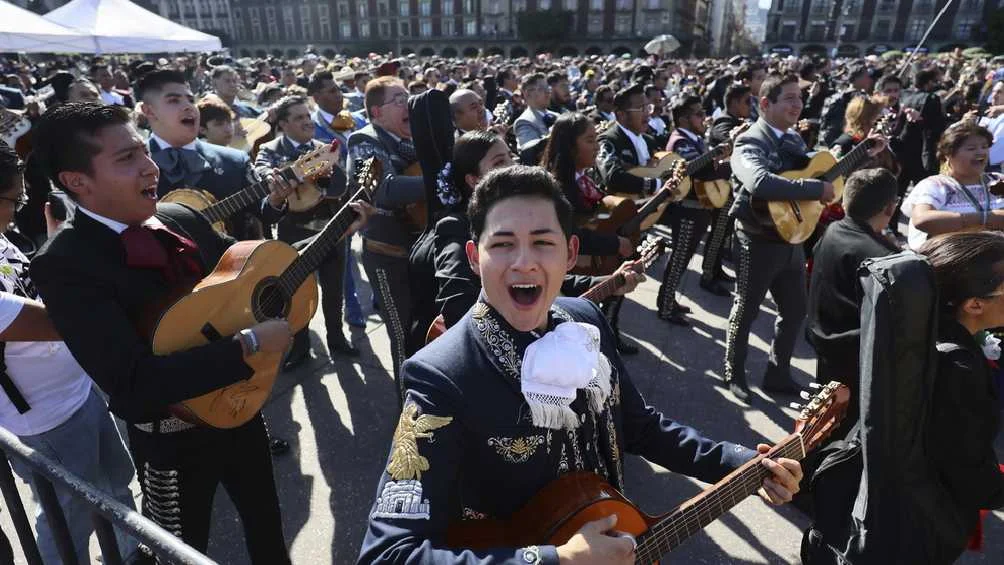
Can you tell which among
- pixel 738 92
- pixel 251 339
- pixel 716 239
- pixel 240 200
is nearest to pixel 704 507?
pixel 251 339

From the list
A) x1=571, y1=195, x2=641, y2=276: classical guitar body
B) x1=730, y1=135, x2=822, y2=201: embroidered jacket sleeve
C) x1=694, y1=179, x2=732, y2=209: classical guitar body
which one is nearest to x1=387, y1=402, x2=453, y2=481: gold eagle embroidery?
x1=571, y1=195, x2=641, y2=276: classical guitar body

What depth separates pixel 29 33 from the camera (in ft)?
29.9

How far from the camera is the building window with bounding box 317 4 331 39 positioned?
71.7 m

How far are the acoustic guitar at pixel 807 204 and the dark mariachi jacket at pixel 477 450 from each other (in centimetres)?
259

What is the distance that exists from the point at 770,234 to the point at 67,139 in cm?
400

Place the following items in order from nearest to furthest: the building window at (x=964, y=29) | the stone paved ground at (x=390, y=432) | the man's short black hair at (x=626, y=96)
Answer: the stone paved ground at (x=390, y=432) → the man's short black hair at (x=626, y=96) → the building window at (x=964, y=29)

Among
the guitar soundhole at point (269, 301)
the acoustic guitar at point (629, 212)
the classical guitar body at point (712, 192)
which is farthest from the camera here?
the classical guitar body at point (712, 192)

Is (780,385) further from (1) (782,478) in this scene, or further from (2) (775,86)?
(1) (782,478)

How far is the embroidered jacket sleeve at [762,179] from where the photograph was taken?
3.85 meters

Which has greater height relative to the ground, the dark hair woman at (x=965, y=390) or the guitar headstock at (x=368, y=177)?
the guitar headstock at (x=368, y=177)

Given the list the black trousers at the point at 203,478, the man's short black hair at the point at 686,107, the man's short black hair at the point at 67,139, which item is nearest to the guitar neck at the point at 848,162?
the man's short black hair at the point at 686,107

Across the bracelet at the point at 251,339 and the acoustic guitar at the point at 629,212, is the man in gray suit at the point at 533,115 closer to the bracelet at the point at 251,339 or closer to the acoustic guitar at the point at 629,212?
the acoustic guitar at the point at 629,212

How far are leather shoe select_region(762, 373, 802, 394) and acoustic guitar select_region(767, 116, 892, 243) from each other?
1.08m

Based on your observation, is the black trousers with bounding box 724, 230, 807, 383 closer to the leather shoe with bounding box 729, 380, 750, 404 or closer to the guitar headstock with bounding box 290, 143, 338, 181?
the leather shoe with bounding box 729, 380, 750, 404
